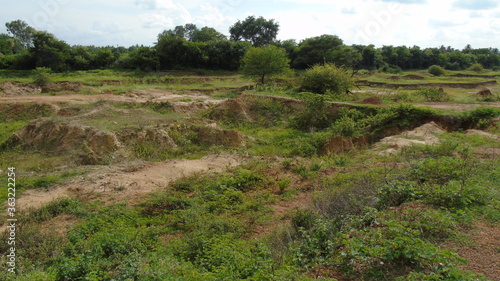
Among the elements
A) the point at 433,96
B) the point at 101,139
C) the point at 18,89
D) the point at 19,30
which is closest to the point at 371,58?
the point at 433,96

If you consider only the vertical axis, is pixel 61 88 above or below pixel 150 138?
above

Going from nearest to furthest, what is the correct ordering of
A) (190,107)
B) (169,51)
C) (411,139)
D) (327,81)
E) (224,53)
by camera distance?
(411,139) < (327,81) < (190,107) < (169,51) < (224,53)

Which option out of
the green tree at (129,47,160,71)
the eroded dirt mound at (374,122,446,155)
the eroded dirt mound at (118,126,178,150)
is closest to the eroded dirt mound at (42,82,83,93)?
the green tree at (129,47,160,71)

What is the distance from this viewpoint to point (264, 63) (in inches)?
1118

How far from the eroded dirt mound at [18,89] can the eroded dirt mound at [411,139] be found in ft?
82.3

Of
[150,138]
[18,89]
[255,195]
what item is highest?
[18,89]

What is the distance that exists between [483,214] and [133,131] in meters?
11.6

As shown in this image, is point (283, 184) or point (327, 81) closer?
point (283, 184)

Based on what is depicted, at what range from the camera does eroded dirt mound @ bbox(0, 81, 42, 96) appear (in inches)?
981

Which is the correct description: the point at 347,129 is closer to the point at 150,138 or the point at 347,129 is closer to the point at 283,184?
the point at 283,184

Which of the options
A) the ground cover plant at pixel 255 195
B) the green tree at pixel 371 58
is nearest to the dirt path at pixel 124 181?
the ground cover plant at pixel 255 195

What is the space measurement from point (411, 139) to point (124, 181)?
10280mm

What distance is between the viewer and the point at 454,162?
25.5ft

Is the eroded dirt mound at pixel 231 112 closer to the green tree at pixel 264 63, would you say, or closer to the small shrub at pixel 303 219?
the green tree at pixel 264 63
